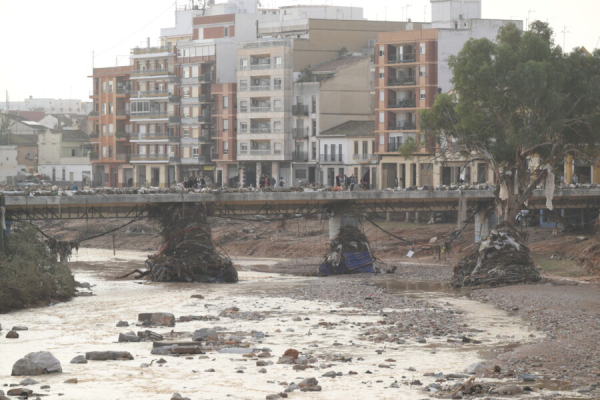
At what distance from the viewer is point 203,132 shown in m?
127

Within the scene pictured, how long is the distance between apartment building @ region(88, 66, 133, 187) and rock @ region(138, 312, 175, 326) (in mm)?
95698

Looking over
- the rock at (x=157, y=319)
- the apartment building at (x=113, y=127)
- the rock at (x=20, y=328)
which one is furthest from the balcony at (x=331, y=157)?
the rock at (x=20, y=328)

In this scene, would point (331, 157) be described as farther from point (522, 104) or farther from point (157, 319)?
point (157, 319)

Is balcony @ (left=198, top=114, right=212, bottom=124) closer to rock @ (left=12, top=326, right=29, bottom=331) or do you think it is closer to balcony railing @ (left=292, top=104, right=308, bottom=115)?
balcony railing @ (left=292, top=104, right=308, bottom=115)

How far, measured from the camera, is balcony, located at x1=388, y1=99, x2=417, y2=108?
10425 cm

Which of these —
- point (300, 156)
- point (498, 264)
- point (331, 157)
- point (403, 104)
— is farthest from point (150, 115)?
point (498, 264)

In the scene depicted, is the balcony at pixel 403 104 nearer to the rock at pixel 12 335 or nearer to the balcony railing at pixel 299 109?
the balcony railing at pixel 299 109

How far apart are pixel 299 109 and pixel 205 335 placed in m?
82.8

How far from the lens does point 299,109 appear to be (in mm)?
116312

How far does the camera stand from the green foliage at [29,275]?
44.6 meters

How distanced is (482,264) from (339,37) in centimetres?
6762

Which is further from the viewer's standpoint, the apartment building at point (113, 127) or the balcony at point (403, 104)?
the apartment building at point (113, 127)

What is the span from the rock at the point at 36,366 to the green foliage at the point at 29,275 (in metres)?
16.1

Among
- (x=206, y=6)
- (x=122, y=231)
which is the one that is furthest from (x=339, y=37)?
(x=122, y=231)
